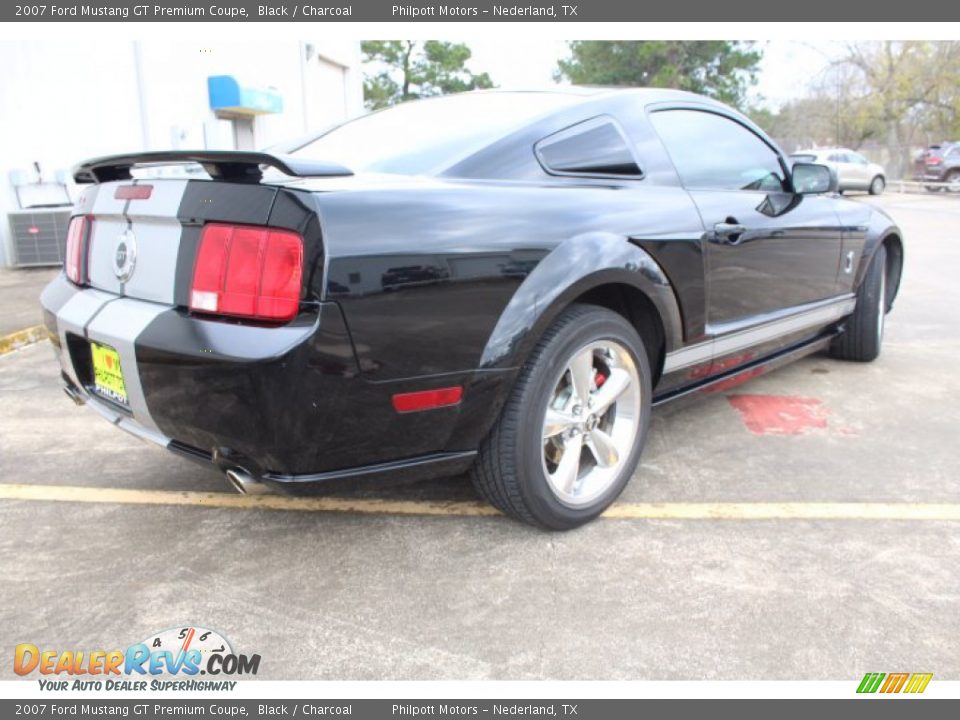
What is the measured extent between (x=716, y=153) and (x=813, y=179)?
772 mm

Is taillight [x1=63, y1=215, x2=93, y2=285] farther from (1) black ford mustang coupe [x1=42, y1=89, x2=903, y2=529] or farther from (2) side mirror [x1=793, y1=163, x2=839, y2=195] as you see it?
(2) side mirror [x1=793, y1=163, x2=839, y2=195]

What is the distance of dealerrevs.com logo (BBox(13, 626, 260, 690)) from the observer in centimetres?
192

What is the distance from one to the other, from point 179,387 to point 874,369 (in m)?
4.21

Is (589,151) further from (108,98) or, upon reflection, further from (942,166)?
(942,166)

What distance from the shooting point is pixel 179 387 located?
2.04 meters

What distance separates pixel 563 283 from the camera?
232cm

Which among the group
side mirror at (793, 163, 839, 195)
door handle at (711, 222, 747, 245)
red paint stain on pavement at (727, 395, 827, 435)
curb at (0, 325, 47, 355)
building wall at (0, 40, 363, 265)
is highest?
building wall at (0, 40, 363, 265)

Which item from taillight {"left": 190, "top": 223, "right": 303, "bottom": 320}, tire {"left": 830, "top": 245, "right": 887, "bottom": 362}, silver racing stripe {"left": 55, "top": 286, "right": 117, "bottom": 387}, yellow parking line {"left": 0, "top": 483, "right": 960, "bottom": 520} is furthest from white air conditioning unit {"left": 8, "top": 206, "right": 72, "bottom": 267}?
tire {"left": 830, "top": 245, "right": 887, "bottom": 362}

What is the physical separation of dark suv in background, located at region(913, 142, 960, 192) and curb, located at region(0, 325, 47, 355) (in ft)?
89.5

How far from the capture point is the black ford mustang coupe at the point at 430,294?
6.34ft

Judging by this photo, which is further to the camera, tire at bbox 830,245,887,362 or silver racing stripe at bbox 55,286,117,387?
tire at bbox 830,245,887,362

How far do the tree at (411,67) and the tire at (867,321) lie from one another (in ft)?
146

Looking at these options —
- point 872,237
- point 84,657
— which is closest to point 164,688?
point 84,657

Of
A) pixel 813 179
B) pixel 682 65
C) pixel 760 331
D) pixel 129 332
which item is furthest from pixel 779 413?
pixel 682 65
